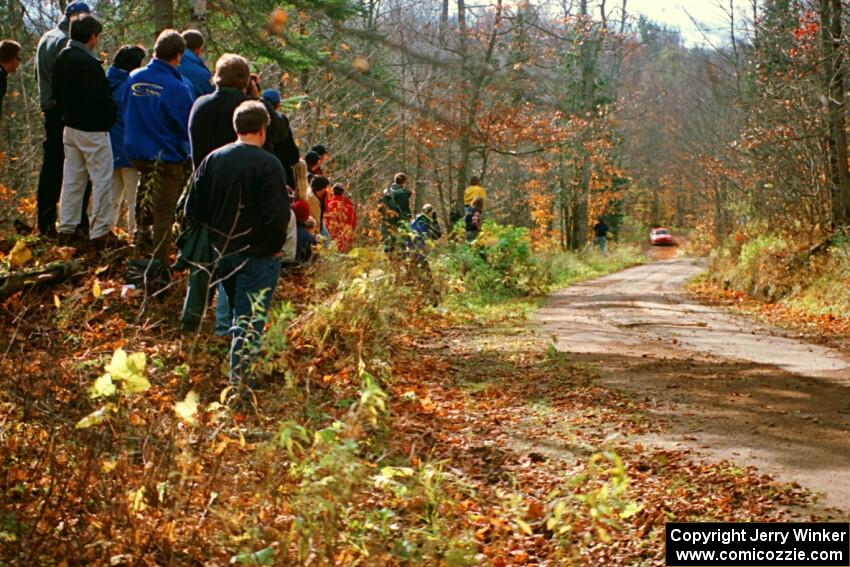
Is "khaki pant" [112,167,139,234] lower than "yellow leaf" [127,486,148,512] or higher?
higher

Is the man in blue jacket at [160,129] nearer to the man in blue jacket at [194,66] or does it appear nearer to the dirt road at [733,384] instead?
the man in blue jacket at [194,66]

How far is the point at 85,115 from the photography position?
817cm

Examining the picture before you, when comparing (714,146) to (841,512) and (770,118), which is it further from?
(841,512)

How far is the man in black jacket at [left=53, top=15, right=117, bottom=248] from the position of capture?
8.07m

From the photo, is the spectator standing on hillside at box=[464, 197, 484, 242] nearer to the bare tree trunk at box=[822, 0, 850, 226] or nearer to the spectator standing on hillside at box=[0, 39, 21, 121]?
the bare tree trunk at box=[822, 0, 850, 226]

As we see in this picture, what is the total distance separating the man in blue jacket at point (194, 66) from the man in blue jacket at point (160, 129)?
556 millimetres

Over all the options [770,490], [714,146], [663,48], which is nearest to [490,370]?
[770,490]

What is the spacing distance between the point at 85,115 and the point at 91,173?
0.55 m

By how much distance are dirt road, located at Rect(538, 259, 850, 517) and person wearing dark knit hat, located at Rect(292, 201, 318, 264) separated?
290 cm

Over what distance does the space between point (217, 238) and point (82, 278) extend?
248 cm

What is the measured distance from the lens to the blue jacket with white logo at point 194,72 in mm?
8648

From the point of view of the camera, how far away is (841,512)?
413 cm

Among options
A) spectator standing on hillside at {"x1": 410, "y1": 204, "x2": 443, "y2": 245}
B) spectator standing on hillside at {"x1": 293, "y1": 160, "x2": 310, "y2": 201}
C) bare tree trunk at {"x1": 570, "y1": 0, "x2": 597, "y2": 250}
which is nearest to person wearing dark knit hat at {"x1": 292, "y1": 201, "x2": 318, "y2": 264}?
spectator standing on hillside at {"x1": 293, "y1": 160, "x2": 310, "y2": 201}

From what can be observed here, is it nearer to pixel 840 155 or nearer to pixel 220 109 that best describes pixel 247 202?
pixel 220 109
